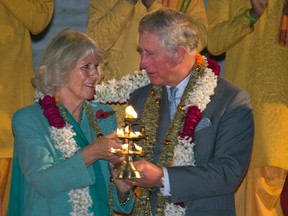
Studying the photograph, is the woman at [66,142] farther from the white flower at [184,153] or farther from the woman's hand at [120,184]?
the white flower at [184,153]

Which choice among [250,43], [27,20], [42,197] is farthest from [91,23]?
[42,197]

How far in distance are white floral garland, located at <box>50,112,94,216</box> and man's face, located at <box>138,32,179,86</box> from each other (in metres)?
0.54

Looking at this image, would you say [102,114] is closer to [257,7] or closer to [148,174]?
[148,174]

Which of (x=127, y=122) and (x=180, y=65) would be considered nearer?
(x=127, y=122)

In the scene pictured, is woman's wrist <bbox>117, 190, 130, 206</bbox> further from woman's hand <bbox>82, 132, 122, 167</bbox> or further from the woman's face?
the woman's face

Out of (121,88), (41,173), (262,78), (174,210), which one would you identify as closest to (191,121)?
(174,210)

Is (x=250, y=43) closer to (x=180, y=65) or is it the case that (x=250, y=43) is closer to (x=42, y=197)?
(x=180, y=65)

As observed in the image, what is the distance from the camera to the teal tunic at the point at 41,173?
16.9ft

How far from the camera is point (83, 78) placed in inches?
214

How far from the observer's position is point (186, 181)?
5.18m

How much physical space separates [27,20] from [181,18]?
4.83 ft

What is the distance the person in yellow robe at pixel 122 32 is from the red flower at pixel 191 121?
113 centimetres

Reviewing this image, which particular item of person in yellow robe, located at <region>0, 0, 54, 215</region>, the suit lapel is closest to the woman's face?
the suit lapel

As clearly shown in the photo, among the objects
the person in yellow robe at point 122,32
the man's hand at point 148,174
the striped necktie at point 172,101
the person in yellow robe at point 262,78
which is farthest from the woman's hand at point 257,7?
the man's hand at point 148,174
